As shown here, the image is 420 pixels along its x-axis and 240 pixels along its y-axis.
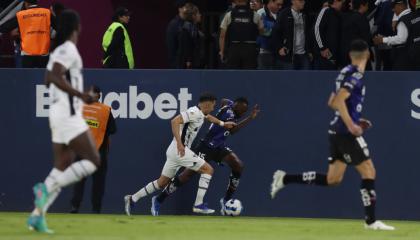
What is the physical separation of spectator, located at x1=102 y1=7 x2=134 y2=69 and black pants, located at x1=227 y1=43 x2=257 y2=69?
187 cm

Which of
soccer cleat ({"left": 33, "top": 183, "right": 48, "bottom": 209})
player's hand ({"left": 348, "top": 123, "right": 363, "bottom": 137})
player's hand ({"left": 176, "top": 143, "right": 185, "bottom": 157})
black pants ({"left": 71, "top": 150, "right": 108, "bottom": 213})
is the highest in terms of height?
player's hand ({"left": 348, "top": 123, "right": 363, "bottom": 137})

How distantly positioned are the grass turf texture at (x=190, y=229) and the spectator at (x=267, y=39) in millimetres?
4002

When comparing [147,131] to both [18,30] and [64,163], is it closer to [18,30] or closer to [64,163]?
[18,30]

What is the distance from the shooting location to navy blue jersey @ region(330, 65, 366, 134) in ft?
45.4

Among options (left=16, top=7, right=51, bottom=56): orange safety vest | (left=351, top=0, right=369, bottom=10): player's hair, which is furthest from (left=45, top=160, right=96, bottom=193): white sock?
(left=351, top=0, right=369, bottom=10): player's hair

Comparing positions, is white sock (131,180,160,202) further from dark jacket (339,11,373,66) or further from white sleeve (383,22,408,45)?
white sleeve (383,22,408,45)

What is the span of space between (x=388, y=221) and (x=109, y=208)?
453 centimetres

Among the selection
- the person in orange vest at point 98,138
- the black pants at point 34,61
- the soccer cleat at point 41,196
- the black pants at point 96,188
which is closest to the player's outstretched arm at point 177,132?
the person in orange vest at point 98,138

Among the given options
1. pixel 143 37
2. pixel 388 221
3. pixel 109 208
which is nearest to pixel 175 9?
pixel 143 37

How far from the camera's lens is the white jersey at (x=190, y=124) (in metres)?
17.8

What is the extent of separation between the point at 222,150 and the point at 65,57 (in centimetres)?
608

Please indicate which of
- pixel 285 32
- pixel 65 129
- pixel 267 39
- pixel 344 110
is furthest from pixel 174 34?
pixel 65 129

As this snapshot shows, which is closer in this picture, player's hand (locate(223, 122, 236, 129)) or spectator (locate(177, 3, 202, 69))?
player's hand (locate(223, 122, 236, 129))

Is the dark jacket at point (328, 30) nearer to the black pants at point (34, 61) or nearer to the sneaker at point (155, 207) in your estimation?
the sneaker at point (155, 207)
